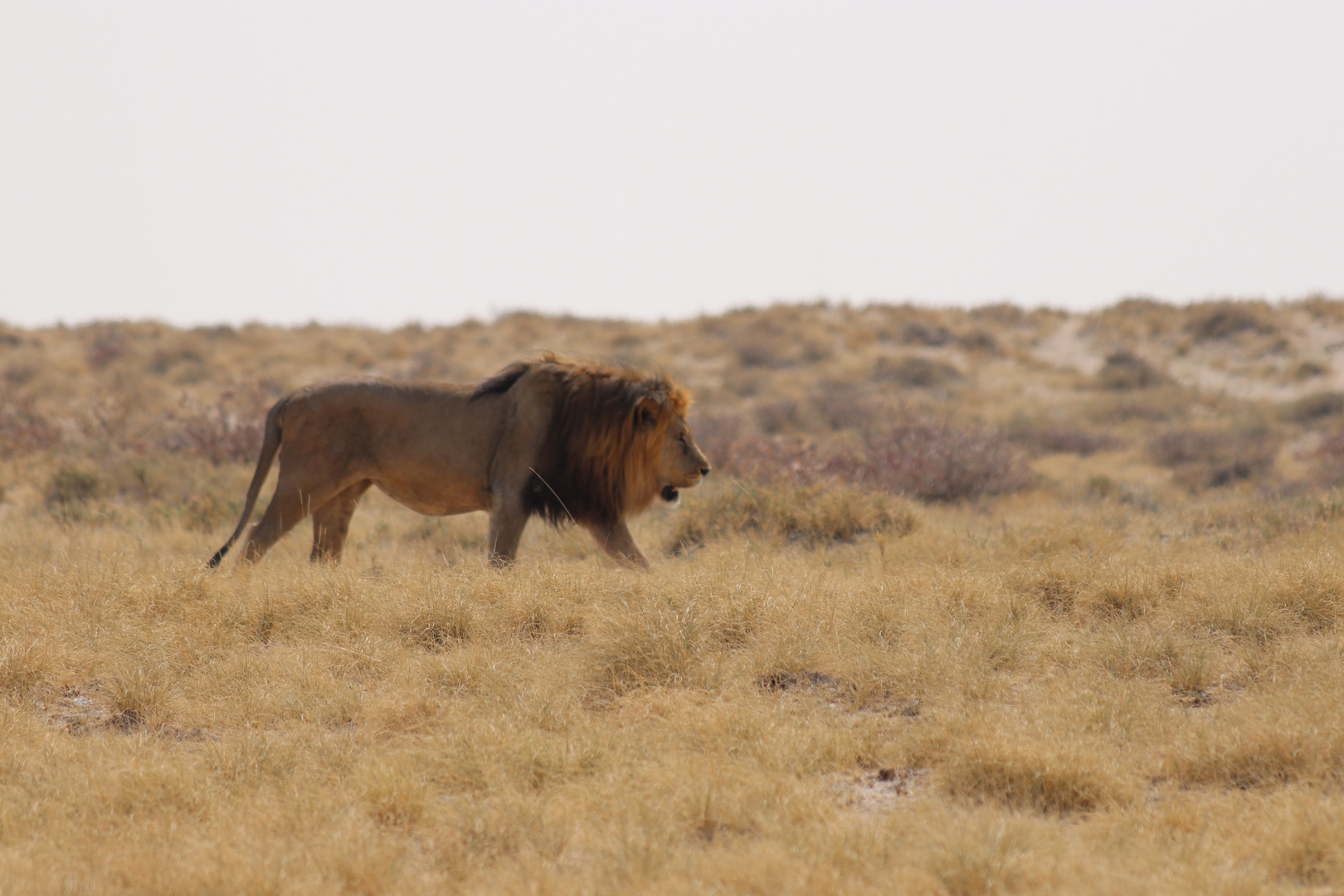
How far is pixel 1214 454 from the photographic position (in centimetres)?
1631

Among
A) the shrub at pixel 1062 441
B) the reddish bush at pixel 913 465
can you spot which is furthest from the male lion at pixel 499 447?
the shrub at pixel 1062 441

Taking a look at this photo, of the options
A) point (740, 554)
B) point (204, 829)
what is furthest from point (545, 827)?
point (740, 554)

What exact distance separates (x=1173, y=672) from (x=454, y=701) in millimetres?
3125

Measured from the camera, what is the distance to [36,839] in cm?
355

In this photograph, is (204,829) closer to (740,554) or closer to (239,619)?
(239,619)

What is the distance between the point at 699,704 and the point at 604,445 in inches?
113

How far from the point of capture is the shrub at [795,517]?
9.19 m

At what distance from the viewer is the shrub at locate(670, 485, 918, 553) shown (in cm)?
919

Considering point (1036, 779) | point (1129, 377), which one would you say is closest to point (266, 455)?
point (1036, 779)

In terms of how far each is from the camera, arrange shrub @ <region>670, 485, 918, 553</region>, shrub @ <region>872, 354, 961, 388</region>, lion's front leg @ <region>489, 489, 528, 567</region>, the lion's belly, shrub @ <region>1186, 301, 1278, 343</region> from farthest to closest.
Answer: shrub @ <region>1186, 301, 1278, 343</region> → shrub @ <region>872, 354, 961, 388</region> → shrub @ <region>670, 485, 918, 553</region> → the lion's belly → lion's front leg @ <region>489, 489, 528, 567</region>

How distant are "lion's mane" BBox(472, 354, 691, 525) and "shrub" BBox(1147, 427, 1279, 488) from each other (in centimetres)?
1001

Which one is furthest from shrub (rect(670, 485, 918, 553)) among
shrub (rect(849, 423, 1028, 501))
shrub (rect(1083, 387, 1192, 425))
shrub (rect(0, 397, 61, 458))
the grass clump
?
shrub (rect(1083, 387, 1192, 425))

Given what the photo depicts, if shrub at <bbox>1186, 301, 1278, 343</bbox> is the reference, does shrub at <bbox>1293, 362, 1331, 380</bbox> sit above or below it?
below

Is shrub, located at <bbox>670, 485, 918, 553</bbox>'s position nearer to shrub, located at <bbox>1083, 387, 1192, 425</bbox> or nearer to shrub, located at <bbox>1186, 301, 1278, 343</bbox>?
shrub, located at <bbox>1083, 387, 1192, 425</bbox>
